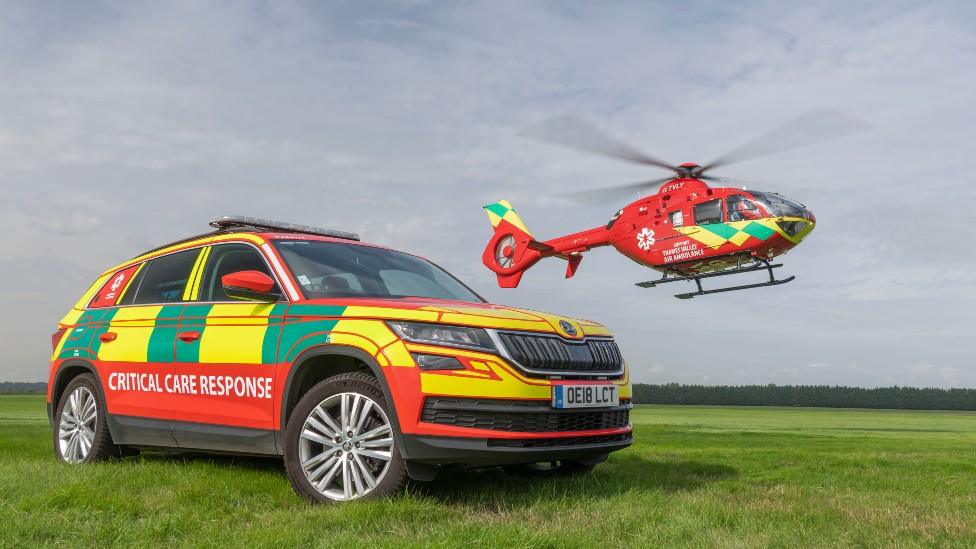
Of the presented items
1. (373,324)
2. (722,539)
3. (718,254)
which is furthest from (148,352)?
(718,254)

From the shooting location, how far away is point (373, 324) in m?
5.02

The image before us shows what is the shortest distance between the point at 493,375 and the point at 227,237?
282 centimetres

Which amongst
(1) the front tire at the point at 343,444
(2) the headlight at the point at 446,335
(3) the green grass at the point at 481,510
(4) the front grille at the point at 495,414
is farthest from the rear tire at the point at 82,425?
(4) the front grille at the point at 495,414

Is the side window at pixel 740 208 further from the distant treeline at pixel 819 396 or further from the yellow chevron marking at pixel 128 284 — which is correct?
the distant treeline at pixel 819 396

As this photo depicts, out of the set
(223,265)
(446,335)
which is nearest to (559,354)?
(446,335)

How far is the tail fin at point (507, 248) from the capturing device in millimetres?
35031

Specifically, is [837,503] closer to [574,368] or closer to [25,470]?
[574,368]

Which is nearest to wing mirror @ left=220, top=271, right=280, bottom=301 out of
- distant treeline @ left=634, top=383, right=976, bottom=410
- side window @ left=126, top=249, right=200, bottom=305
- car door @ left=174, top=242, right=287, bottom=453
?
car door @ left=174, top=242, right=287, bottom=453

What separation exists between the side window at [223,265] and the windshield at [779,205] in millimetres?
19113

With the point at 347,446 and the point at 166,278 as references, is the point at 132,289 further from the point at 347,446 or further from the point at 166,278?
the point at 347,446

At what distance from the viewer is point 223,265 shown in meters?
6.42

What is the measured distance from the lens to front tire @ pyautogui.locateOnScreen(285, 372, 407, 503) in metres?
4.91

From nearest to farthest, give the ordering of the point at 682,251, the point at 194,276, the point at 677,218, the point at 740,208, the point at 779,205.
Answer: the point at 194,276
the point at 779,205
the point at 740,208
the point at 682,251
the point at 677,218

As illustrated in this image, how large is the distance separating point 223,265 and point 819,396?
9143 centimetres
